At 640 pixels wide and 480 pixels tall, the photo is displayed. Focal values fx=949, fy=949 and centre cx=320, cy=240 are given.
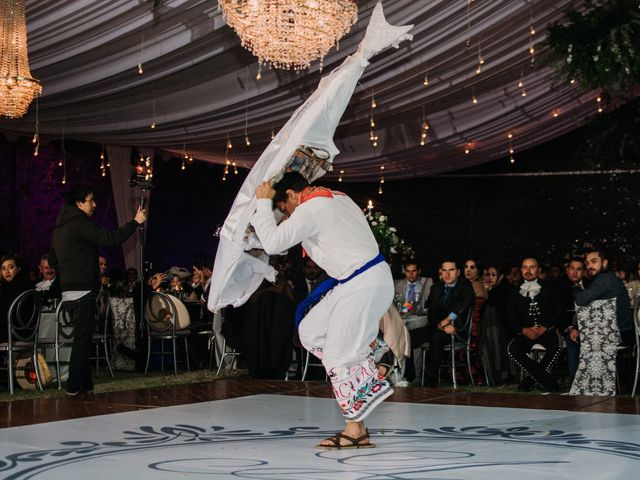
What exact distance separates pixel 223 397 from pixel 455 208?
8.94 meters

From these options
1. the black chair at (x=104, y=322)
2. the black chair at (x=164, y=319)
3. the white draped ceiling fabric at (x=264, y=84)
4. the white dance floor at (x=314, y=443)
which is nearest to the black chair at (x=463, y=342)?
the white draped ceiling fabric at (x=264, y=84)

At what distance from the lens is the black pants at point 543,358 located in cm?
780

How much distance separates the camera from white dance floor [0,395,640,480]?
3561 mm

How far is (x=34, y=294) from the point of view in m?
7.39

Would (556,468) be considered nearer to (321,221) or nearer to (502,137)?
(321,221)

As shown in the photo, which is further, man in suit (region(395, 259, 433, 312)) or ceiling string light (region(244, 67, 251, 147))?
ceiling string light (region(244, 67, 251, 147))

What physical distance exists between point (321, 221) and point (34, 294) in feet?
12.7

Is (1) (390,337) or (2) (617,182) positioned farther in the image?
(2) (617,182)

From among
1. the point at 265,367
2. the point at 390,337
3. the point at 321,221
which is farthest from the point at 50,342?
the point at 321,221

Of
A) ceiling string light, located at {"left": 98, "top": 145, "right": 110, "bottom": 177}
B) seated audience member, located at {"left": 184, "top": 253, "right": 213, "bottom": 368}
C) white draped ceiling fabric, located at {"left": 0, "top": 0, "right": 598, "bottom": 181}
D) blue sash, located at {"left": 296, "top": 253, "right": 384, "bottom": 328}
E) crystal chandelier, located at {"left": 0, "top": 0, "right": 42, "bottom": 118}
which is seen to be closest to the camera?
blue sash, located at {"left": 296, "top": 253, "right": 384, "bottom": 328}

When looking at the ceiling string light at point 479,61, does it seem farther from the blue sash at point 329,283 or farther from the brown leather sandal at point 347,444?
the brown leather sandal at point 347,444

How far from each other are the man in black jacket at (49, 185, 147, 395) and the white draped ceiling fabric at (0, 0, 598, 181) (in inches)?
84.4

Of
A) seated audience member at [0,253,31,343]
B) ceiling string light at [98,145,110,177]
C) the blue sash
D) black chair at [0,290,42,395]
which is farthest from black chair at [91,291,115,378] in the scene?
the blue sash

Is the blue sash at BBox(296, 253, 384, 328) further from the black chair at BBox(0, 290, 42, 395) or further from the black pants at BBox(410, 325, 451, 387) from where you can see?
the black pants at BBox(410, 325, 451, 387)
